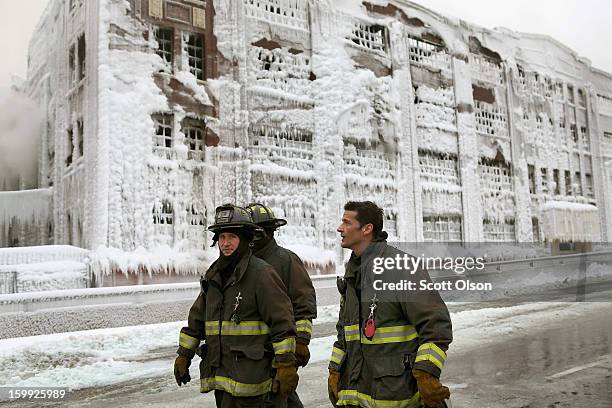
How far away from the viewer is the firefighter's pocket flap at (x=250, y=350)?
361 centimetres

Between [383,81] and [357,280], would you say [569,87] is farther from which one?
[357,280]

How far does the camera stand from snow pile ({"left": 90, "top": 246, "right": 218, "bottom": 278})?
1402 cm

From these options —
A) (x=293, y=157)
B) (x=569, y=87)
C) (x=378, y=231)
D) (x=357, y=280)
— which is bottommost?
(x=357, y=280)

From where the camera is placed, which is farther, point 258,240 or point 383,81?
point 383,81

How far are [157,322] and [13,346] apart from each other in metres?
3.69

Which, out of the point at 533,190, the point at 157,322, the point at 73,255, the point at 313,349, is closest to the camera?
the point at 313,349

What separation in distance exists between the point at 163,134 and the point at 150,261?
3.64 m

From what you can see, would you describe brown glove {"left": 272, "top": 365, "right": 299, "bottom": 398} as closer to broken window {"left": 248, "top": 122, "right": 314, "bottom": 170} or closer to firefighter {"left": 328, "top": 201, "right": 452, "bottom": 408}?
firefighter {"left": 328, "top": 201, "right": 452, "bottom": 408}

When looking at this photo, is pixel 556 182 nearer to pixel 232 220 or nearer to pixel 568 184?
pixel 568 184

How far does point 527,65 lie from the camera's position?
27484mm

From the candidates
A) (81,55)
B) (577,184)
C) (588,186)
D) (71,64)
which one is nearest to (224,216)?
(81,55)

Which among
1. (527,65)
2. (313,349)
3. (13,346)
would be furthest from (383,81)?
(13,346)

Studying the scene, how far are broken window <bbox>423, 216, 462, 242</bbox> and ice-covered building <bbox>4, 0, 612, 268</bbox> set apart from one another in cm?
6

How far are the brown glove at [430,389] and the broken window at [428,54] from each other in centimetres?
2080
